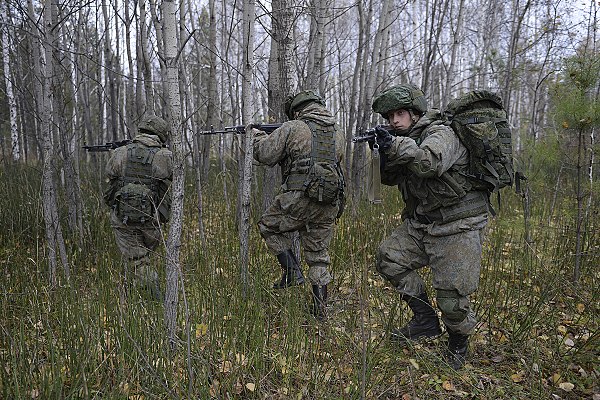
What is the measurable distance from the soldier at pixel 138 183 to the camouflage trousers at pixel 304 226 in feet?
3.31

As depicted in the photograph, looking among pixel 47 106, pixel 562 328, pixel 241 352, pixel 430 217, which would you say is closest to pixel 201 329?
pixel 241 352

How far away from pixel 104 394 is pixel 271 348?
1.03 metres

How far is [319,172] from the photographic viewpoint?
326 centimetres

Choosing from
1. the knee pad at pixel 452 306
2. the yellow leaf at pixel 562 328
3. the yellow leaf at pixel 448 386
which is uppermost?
the knee pad at pixel 452 306

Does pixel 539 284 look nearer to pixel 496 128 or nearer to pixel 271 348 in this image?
pixel 496 128

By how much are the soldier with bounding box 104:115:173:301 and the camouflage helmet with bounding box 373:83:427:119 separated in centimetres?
200

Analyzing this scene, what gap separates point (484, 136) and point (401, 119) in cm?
56

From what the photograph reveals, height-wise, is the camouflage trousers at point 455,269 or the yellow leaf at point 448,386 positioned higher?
the camouflage trousers at point 455,269

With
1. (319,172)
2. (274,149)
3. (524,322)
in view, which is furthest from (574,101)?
(274,149)

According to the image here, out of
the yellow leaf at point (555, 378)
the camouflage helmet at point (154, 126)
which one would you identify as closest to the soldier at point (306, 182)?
the camouflage helmet at point (154, 126)

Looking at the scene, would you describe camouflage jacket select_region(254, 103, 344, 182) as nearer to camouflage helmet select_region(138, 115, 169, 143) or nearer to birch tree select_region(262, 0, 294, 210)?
birch tree select_region(262, 0, 294, 210)

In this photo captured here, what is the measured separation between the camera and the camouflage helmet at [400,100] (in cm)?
269

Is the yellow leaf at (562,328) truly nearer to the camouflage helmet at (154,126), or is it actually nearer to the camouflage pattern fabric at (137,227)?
the camouflage pattern fabric at (137,227)

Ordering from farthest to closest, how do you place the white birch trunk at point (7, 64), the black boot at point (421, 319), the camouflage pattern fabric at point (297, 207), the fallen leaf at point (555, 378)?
1. the white birch trunk at point (7, 64)
2. the camouflage pattern fabric at point (297, 207)
3. the black boot at point (421, 319)
4. the fallen leaf at point (555, 378)
